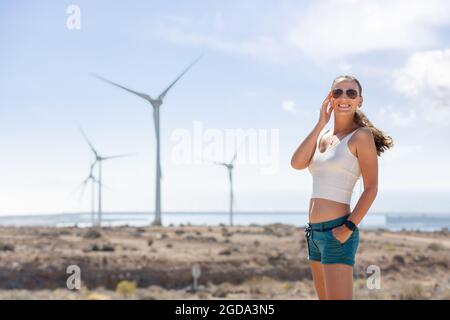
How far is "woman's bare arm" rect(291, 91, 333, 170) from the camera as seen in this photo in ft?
15.1

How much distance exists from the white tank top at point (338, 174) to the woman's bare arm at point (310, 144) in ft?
1.07

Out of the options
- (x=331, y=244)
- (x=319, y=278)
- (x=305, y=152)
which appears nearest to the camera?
(x=331, y=244)

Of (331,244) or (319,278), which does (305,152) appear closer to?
(331,244)

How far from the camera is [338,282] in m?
4.02

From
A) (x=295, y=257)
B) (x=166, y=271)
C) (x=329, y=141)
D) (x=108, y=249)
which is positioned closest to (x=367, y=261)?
(x=295, y=257)

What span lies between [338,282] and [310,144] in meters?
1.08

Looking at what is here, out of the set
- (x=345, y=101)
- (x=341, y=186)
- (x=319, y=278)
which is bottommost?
(x=319, y=278)

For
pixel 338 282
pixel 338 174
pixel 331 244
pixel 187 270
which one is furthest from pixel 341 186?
pixel 187 270

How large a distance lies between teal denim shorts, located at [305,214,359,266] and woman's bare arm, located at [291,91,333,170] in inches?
19.8

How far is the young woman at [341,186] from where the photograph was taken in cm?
407

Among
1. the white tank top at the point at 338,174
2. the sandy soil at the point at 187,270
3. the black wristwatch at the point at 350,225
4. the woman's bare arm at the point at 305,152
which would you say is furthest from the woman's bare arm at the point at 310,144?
the sandy soil at the point at 187,270

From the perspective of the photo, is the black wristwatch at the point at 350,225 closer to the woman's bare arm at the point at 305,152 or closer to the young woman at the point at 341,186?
the young woman at the point at 341,186
